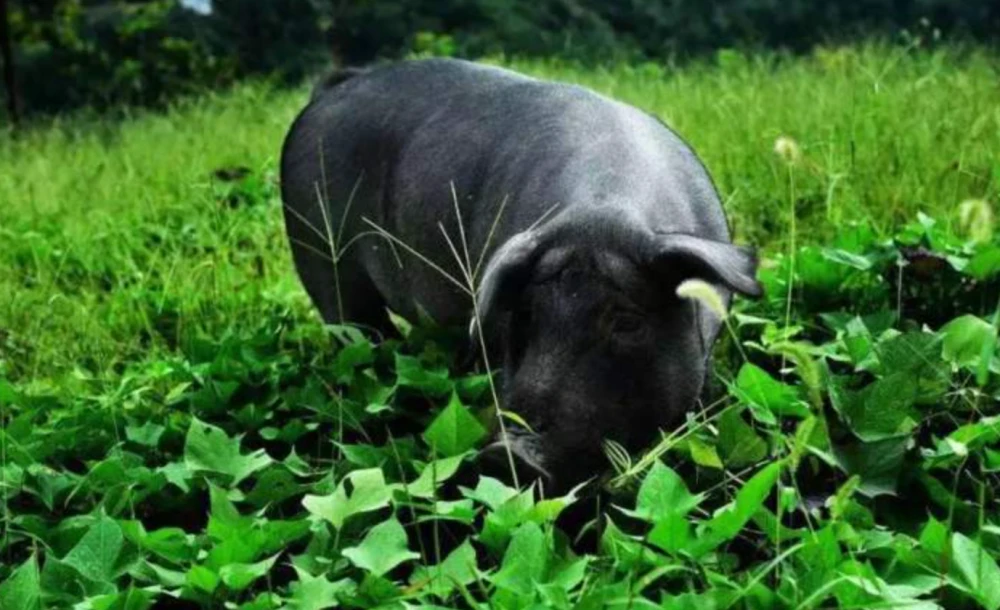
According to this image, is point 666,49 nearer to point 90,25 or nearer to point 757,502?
point 90,25

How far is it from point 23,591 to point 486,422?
106 centimetres

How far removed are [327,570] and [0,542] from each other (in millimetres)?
730

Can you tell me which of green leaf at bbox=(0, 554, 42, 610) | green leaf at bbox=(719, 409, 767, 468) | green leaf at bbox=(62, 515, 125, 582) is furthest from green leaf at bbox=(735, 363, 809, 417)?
green leaf at bbox=(0, 554, 42, 610)

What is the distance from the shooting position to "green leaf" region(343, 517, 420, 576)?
2459 mm

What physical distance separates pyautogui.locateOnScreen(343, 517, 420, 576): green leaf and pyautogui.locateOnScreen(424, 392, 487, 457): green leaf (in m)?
0.33

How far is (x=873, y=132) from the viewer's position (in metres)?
5.64

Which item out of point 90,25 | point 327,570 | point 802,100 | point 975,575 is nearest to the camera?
point 975,575

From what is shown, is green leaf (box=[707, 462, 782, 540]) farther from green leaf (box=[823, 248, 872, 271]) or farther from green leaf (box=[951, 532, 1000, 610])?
green leaf (box=[823, 248, 872, 271])

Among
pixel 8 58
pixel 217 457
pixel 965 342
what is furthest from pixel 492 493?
pixel 8 58

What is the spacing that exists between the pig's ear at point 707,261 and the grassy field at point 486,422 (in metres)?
0.16

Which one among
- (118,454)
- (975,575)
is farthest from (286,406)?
(975,575)

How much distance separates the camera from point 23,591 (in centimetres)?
245

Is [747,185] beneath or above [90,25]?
above

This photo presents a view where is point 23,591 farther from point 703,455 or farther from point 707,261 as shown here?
point 707,261
